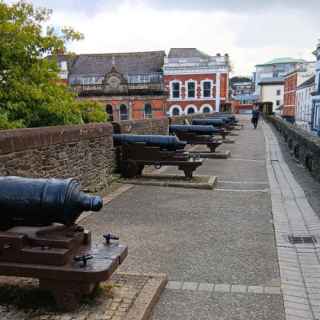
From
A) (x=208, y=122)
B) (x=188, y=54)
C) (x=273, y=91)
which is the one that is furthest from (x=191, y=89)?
(x=208, y=122)

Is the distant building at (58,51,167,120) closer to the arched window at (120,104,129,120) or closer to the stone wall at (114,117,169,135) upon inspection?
the arched window at (120,104,129,120)

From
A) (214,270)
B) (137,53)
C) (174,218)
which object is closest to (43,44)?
(174,218)

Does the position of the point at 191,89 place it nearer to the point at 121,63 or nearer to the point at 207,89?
the point at 207,89

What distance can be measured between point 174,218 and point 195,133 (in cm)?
991

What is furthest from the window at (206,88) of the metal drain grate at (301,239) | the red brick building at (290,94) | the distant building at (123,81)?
the metal drain grate at (301,239)

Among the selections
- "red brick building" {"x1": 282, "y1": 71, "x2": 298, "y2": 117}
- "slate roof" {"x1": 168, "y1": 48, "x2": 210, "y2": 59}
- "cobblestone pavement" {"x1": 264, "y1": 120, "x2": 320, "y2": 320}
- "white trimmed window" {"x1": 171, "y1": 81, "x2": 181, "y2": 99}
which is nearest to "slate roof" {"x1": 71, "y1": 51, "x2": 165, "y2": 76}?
"slate roof" {"x1": 168, "y1": 48, "x2": 210, "y2": 59}

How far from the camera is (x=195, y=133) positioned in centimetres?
1659

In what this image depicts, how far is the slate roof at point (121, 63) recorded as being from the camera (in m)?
65.6

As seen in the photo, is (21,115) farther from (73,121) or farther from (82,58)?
(82,58)

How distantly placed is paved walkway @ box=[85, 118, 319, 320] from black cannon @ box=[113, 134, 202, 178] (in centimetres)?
98

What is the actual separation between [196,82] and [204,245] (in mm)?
57672

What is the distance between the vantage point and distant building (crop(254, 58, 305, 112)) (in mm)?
92938

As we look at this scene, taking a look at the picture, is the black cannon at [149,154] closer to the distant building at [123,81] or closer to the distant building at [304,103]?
the distant building at [304,103]

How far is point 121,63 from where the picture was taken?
67.2 metres
